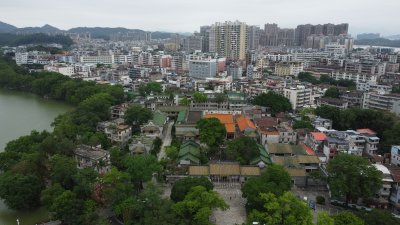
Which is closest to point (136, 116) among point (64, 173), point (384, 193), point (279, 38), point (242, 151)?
point (242, 151)

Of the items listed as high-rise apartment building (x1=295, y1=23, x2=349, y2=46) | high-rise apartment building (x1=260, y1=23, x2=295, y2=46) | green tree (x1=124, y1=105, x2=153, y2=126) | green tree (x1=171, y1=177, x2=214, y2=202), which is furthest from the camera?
high-rise apartment building (x1=260, y1=23, x2=295, y2=46)

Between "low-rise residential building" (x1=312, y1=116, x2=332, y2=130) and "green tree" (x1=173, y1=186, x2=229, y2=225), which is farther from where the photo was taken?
"low-rise residential building" (x1=312, y1=116, x2=332, y2=130)

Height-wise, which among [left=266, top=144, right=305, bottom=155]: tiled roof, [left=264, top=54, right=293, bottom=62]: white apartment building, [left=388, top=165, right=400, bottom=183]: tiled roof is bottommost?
[left=266, top=144, right=305, bottom=155]: tiled roof

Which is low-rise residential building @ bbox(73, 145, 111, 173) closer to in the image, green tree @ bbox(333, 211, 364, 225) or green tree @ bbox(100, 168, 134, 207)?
green tree @ bbox(100, 168, 134, 207)

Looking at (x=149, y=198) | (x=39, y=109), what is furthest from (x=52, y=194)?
(x=39, y=109)

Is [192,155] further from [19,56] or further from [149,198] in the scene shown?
[19,56]

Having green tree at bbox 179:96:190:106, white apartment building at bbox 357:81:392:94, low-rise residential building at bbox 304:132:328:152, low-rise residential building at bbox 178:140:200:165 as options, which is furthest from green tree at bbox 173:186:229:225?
white apartment building at bbox 357:81:392:94
